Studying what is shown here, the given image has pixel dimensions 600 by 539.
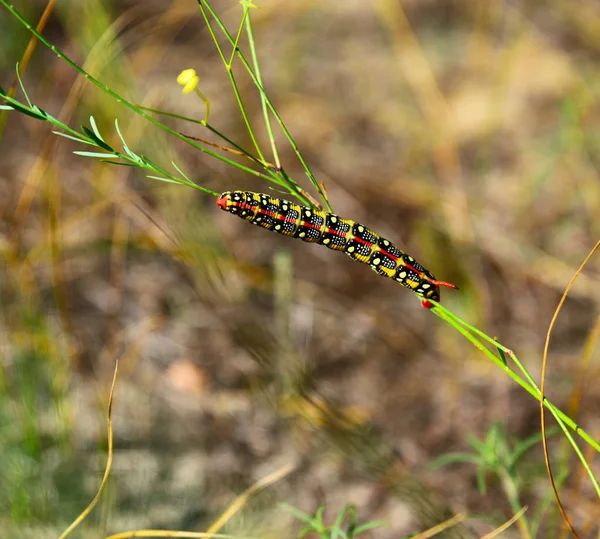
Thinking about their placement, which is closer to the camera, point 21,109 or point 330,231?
point 21,109

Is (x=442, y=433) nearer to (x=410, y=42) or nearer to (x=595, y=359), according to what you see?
(x=595, y=359)

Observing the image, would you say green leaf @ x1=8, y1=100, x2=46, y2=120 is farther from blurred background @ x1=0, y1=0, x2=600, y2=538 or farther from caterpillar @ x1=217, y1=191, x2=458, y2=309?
blurred background @ x1=0, y1=0, x2=600, y2=538

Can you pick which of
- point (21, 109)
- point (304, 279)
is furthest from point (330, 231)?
point (304, 279)

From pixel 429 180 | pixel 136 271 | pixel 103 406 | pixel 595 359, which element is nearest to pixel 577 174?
pixel 429 180

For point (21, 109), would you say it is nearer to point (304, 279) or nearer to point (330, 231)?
point (330, 231)

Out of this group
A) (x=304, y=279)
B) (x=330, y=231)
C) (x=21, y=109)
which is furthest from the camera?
(x=304, y=279)

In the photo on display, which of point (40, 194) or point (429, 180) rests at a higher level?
point (429, 180)
